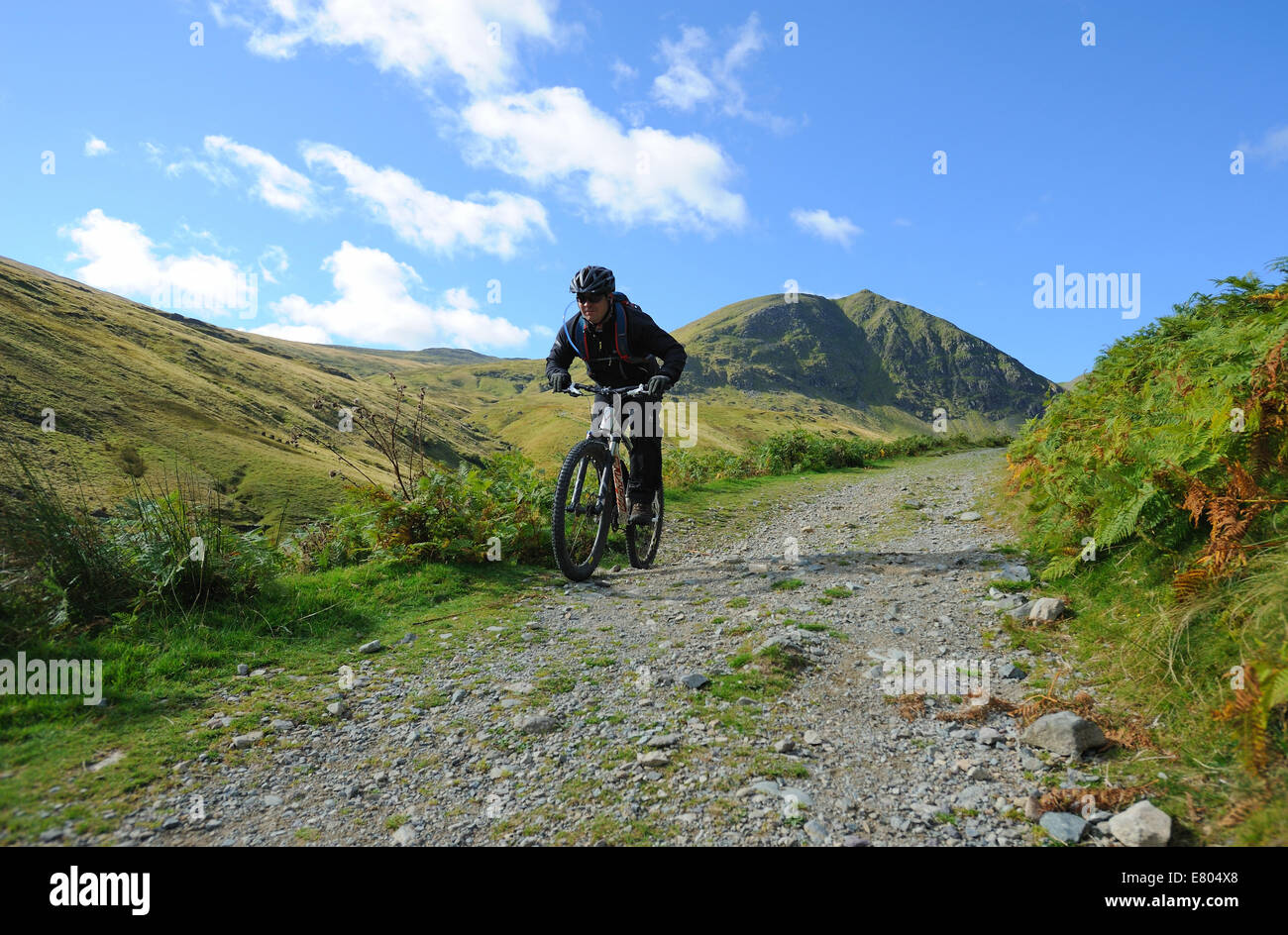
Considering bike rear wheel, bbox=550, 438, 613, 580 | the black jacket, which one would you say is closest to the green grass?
bike rear wheel, bbox=550, 438, 613, 580

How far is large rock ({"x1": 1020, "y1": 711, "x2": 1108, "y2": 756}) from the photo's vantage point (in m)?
3.49

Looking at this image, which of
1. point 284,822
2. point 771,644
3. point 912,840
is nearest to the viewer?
point 912,840

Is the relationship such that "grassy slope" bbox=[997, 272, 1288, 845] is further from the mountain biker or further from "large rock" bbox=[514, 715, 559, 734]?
the mountain biker

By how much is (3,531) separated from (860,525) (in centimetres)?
1089

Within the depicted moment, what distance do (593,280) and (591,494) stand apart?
267cm

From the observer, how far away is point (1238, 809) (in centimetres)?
271

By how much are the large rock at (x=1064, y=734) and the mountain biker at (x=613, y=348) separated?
5165mm

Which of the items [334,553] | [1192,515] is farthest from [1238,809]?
[334,553]

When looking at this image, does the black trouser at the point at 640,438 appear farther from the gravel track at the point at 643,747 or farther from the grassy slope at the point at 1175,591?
the grassy slope at the point at 1175,591

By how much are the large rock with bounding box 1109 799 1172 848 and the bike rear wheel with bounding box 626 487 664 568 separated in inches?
241

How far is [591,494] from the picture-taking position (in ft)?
26.9
